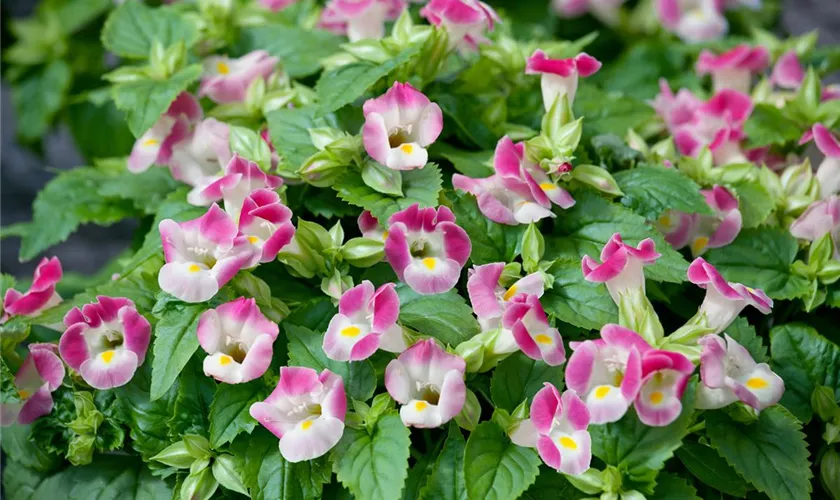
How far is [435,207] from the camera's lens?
84cm

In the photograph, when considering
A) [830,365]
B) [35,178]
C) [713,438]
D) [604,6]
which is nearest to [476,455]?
[713,438]

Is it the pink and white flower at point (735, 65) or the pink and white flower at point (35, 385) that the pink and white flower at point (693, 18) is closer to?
the pink and white flower at point (735, 65)

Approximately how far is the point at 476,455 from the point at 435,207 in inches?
9.1

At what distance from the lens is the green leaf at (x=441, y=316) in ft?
2.57

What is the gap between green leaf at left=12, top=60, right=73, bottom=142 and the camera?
68.4 inches

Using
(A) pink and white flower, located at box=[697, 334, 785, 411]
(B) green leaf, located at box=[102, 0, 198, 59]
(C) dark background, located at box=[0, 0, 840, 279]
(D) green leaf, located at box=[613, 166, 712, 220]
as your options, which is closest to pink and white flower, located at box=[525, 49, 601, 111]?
(D) green leaf, located at box=[613, 166, 712, 220]

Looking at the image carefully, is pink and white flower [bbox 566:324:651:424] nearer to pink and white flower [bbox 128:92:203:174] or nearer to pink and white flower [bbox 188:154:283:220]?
pink and white flower [bbox 188:154:283:220]

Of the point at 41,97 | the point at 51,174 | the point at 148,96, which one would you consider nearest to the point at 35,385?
the point at 148,96

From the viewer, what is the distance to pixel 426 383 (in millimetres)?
756

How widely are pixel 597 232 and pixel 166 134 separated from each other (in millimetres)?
475

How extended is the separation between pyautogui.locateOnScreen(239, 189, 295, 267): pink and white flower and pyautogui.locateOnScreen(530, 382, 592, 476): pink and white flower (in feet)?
0.82

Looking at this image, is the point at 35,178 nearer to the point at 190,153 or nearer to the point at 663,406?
the point at 190,153

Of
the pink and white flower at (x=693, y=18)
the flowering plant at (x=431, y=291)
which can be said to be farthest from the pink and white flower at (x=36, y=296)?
the pink and white flower at (x=693, y=18)

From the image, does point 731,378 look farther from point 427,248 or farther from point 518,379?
point 427,248
